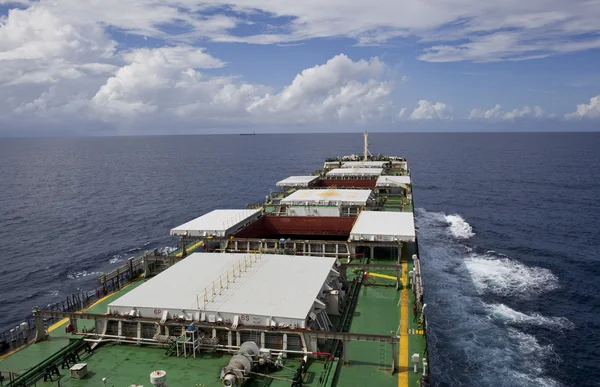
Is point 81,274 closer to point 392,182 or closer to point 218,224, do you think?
point 218,224

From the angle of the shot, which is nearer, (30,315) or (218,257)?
(218,257)

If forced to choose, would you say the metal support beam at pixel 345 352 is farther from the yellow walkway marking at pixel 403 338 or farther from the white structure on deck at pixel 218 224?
the white structure on deck at pixel 218 224

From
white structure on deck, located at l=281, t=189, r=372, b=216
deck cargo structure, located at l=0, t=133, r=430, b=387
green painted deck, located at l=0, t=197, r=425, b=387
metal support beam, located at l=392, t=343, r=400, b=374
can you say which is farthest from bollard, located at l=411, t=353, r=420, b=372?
white structure on deck, located at l=281, t=189, r=372, b=216

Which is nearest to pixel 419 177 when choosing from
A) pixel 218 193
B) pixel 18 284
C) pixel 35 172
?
pixel 218 193

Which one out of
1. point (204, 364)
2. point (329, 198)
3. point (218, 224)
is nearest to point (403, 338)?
point (204, 364)

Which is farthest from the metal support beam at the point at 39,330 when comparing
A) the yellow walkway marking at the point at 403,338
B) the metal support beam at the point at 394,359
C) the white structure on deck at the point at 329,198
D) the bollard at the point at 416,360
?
the white structure on deck at the point at 329,198

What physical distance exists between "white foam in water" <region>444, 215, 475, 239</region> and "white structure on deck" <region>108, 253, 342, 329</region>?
174 feet

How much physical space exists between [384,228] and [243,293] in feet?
59.5

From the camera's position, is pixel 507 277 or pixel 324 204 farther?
pixel 507 277

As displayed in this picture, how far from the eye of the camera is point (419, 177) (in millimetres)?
151750

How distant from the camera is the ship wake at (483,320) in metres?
35.1

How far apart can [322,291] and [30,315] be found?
36826mm

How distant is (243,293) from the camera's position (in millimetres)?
24453

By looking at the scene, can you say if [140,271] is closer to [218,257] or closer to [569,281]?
[218,257]
